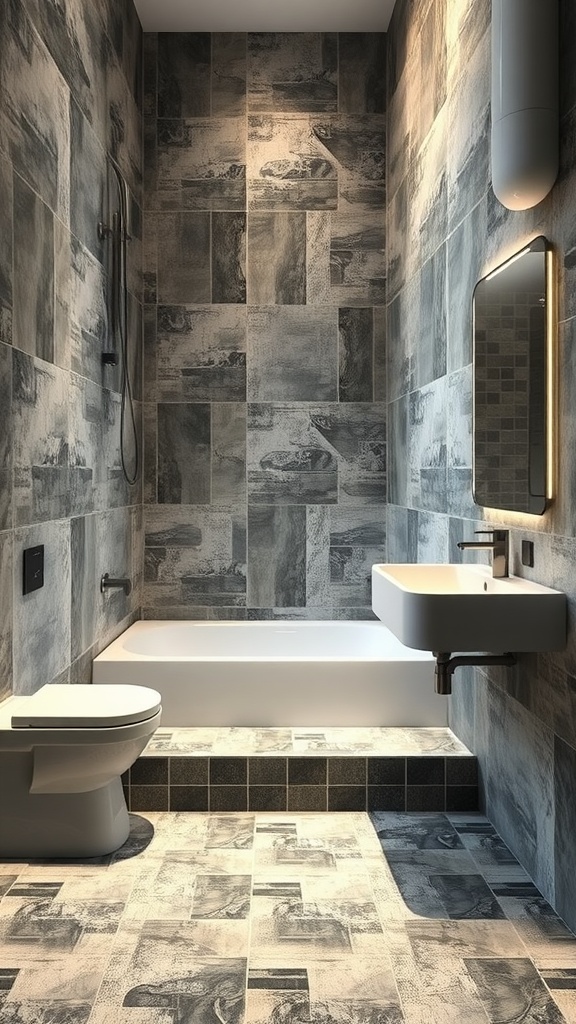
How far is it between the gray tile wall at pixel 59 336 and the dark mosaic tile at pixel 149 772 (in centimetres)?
40

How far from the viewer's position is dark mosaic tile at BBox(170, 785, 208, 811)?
3.00m

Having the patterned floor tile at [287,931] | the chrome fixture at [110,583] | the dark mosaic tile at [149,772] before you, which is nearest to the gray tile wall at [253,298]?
the chrome fixture at [110,583]

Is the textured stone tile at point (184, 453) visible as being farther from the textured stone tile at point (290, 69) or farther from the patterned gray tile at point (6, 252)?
the patterned gray tile at point (6, 252)

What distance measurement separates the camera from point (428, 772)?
301 cm

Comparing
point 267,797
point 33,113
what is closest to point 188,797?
point 267,797

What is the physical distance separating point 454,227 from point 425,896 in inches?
84.9

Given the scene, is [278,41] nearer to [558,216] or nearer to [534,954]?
[558,216]

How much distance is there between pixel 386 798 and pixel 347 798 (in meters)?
0.13

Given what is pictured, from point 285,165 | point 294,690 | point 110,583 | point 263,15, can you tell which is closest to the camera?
point 294,690

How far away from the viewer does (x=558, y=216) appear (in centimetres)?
221

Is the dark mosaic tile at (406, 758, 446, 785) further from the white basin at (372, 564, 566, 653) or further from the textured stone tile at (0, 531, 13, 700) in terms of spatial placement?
the textured stone tile at (0, 531, 13, 700)

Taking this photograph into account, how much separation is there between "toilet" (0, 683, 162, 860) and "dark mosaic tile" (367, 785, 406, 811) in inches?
32.4

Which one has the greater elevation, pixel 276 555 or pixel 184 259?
pixel 184 259

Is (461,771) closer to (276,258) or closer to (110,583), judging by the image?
(110,583)
